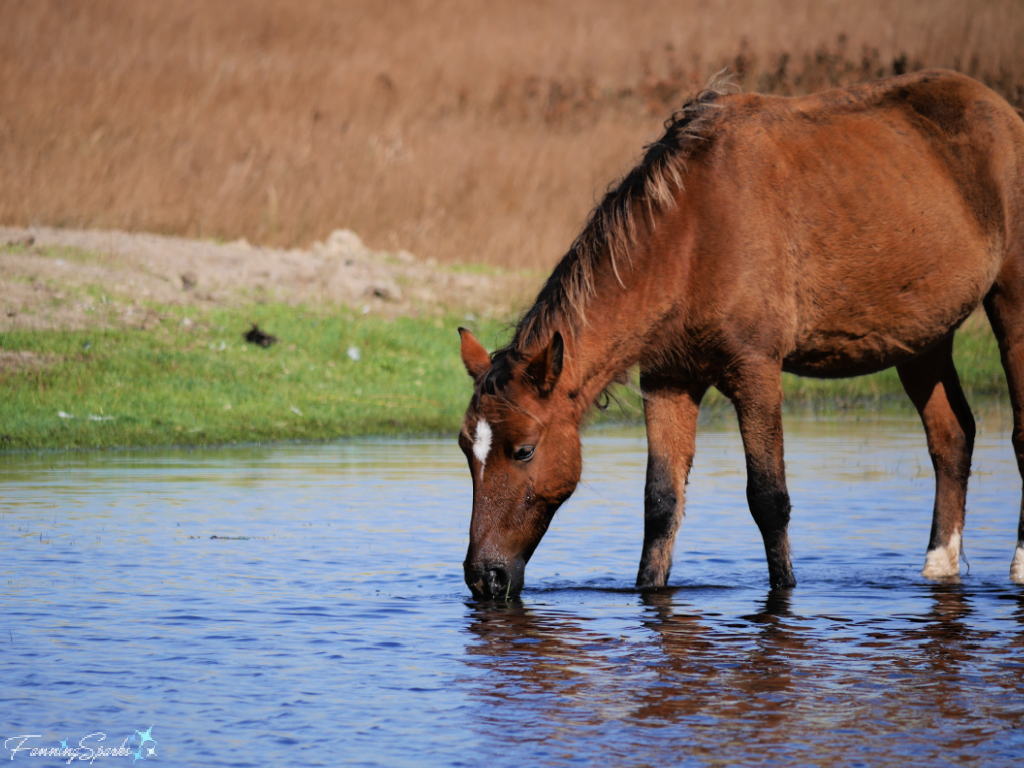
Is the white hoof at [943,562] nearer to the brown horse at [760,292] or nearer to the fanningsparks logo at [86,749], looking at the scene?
the brown horse at [760,292]

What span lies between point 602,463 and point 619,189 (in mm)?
4994

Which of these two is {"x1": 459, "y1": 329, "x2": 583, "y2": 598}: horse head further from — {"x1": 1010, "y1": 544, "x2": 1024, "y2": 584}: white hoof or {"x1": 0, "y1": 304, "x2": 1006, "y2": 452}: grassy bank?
{"x1": 0, "y1": 304, "x2": 1006, "y2": 452}: grassy bank

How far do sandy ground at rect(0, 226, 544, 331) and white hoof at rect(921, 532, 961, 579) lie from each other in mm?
9607

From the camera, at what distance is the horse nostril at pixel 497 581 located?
602cm

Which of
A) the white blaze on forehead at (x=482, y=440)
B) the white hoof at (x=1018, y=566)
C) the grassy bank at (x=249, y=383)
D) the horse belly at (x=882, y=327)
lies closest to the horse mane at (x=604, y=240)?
the white blaze on forehead at (x=482, y=440)

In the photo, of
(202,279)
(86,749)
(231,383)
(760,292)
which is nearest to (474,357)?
(760,292)

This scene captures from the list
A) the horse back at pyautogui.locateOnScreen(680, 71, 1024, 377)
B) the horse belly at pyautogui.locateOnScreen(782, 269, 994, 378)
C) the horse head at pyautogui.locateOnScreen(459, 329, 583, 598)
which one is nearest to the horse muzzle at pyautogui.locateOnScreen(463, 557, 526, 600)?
the horse head at pyautogui.locateOnScreen(459, 329, 583, 598)

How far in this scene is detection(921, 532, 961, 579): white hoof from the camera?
7105 mm

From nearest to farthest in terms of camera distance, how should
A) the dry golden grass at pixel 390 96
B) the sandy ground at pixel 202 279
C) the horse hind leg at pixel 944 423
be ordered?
1. the horse hind leg at pixel 944 423
2. the sandy ground at pixel 202 279
3. the dry golden grass at pixel 390 96

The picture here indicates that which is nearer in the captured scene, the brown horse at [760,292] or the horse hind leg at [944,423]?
the brown horse at [760,292]

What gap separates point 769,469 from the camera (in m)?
6.64

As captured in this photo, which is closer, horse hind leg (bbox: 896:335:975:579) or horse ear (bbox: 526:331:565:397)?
horse ear (bbox: 526:331:565:397)

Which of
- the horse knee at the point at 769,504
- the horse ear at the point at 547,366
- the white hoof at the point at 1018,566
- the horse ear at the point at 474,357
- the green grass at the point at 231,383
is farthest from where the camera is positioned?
the green grass at the point at 231,383

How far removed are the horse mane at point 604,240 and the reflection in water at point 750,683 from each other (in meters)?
1.26
